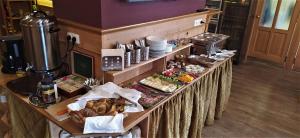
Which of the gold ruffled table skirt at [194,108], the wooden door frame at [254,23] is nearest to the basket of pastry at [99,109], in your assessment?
the gold ruffled table skirt at [194,108]

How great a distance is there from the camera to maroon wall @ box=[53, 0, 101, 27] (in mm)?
1490

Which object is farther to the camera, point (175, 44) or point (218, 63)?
point (218, 63)

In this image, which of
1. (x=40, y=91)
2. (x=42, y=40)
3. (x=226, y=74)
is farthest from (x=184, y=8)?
(x=40, y=91)

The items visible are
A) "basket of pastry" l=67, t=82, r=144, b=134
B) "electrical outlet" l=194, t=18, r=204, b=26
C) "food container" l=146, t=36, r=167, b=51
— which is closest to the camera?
"basket of pastry" l=67, t=82, r=144, b=134

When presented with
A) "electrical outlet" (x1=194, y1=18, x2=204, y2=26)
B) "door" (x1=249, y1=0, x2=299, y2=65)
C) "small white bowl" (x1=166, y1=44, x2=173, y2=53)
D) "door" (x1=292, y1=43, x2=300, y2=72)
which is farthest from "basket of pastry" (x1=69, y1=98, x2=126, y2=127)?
"door" (x1=292, y1=43, x2=300, y2=72)

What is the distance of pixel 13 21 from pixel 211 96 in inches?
125

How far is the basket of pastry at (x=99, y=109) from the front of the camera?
47.8 inches

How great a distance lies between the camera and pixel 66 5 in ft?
5.41

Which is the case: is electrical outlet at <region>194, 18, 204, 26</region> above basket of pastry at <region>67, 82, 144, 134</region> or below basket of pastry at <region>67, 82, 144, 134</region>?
above

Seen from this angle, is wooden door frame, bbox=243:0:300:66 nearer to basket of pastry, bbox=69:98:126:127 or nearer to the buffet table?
the buffet table

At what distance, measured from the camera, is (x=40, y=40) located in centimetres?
152

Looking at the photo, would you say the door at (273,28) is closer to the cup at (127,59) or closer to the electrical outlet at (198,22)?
the electrical outlet at (198,22)

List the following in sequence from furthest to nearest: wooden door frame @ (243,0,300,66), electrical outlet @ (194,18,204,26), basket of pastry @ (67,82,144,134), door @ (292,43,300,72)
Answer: door @ (292,43,300,72)
wooden door frame @ (243,0,300,66)
electrical outlet @ (194,18,204,26)
basket of pastry @ (67,82,144,134)

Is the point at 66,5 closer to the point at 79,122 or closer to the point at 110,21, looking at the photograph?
the point at 110,21
